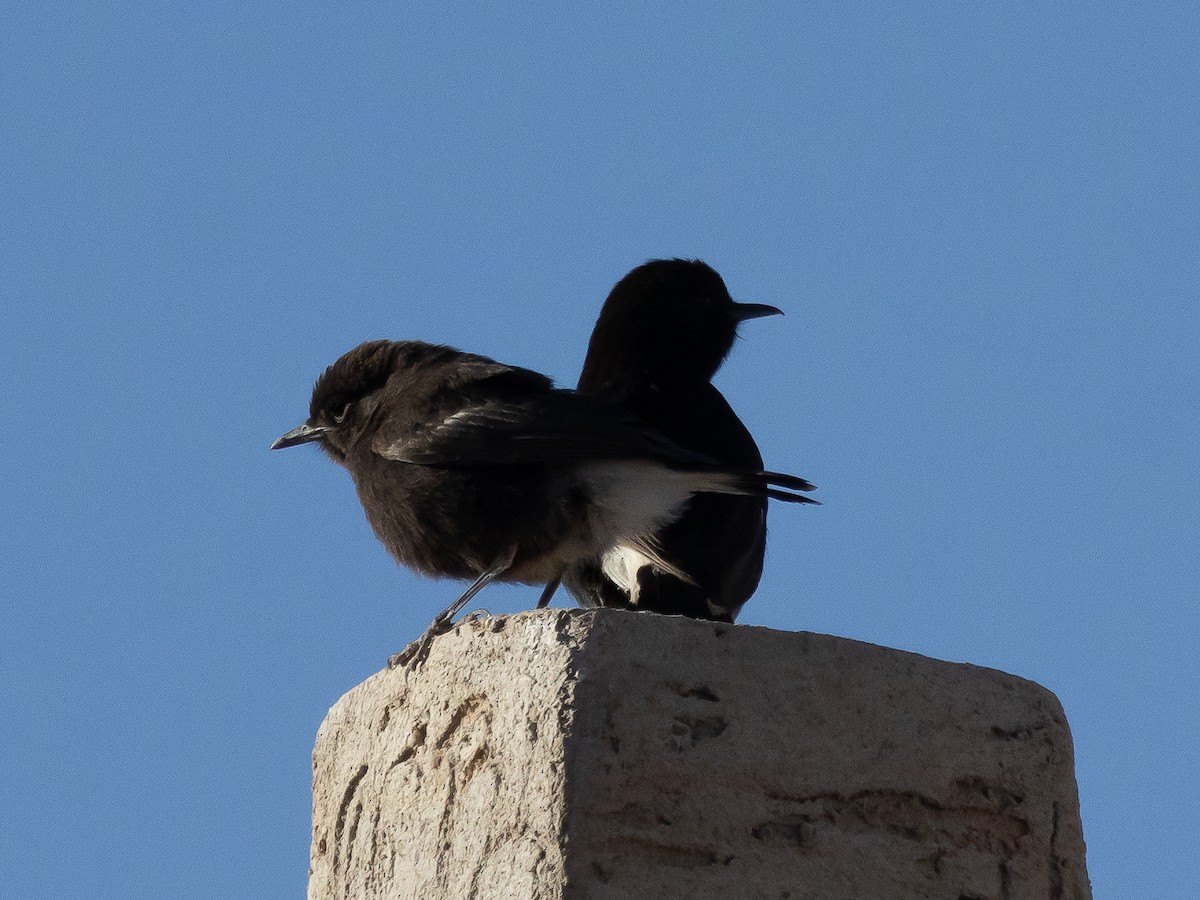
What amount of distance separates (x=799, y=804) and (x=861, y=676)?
36cm

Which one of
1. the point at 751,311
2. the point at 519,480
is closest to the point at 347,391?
the point at 519,480

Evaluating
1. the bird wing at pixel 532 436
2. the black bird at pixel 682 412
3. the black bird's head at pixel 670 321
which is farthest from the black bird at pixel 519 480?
the black bird's head at pixel 670 321

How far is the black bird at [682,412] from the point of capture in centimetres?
602

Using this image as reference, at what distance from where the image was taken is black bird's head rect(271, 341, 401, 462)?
6.39 m

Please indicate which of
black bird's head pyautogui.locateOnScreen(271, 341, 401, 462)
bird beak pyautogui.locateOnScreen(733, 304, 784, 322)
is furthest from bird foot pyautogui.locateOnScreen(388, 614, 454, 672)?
bird beak pyautogui.locateOnScreen(733, 304, 784, 322)

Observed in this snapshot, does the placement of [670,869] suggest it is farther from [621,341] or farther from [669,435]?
[621,341]

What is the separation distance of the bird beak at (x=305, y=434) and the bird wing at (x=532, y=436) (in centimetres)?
64

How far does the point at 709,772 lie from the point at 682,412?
2.98m

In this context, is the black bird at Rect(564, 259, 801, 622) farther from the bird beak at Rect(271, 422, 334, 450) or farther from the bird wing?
the bird beak at Rect(271, 422, 334, 450)

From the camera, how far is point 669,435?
6.46 m

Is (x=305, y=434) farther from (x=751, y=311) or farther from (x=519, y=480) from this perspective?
(x=751, y=311)

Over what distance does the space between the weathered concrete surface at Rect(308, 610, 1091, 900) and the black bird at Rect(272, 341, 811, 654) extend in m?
1.32

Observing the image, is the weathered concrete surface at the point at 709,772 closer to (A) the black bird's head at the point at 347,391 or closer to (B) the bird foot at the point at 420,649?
(B) the bird foot at the point at 420,649

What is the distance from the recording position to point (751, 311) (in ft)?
24.1
